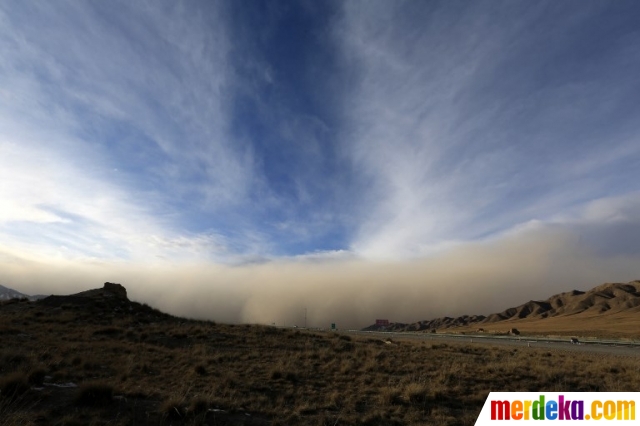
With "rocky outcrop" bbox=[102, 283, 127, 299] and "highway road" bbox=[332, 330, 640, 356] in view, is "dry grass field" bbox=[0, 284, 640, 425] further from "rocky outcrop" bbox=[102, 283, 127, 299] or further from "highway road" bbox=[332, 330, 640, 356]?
"rocky outcrop" bbox=[102, 283, 127, 299]

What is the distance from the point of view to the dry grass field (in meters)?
9.05

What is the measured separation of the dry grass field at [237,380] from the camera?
29.7ft

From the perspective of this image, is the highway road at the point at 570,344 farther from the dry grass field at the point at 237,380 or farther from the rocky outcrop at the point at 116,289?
the rocky outcrop at the point at 116,289

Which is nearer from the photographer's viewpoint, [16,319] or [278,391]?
[278,391]

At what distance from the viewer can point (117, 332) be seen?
2505cm

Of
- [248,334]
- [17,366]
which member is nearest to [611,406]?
[17,366]

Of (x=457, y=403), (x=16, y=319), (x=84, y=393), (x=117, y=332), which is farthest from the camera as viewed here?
(x=16, y=319)

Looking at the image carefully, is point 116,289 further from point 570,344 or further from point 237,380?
point 570,344

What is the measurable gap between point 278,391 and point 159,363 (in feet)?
22.2

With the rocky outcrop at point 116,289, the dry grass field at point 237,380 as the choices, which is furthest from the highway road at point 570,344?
the rocky outcrop at point 116,289

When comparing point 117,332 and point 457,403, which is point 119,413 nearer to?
point 457,403

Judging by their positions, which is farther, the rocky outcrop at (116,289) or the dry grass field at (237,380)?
the rocky outcrop at (116,289)

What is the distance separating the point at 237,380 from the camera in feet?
44.0

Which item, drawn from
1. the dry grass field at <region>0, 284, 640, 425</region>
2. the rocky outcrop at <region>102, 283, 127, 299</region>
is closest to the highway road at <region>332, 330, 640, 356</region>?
→ the dry grass field at <region>0, 284, 640, 425</region>
